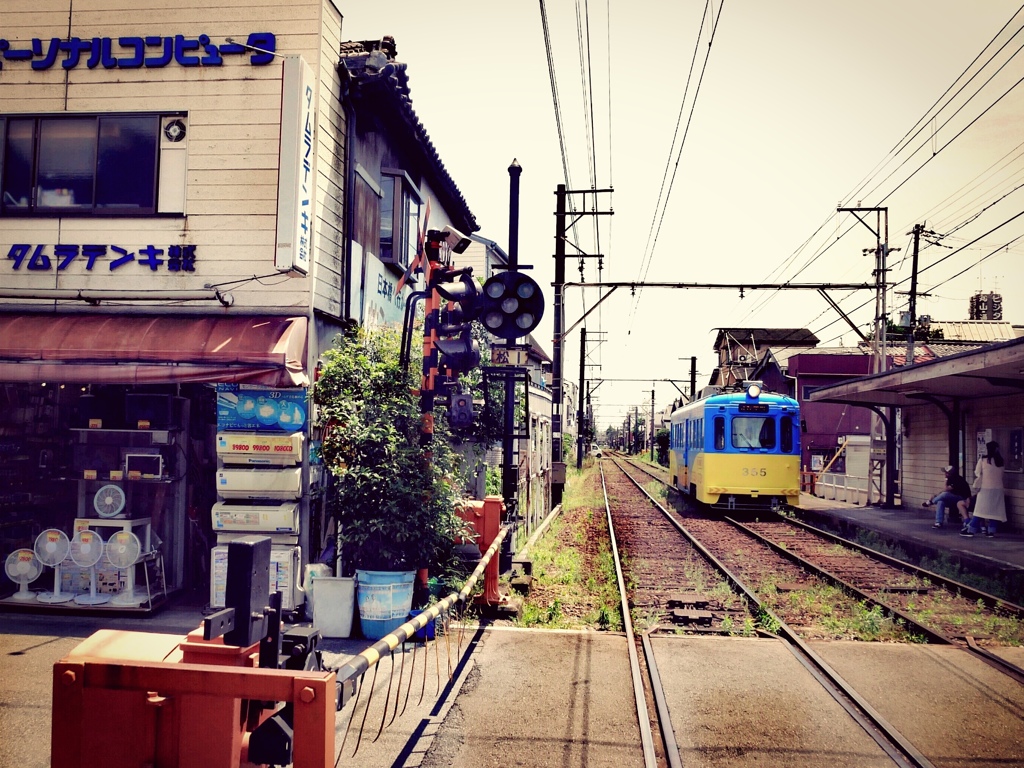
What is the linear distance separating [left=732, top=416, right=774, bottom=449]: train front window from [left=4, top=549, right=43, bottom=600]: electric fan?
15.0 metres

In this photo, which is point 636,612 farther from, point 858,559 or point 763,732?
point 858,559

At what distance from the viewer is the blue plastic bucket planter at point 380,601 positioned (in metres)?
7.28

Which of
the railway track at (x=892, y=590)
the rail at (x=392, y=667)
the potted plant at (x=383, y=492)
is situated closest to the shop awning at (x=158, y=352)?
the potted plant at (x=383, y=492)

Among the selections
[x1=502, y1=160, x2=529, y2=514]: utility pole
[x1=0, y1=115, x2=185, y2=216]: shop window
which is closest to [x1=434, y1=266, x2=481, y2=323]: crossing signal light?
[x1=502, y1=160, x2=529, y2=514]: utility pole

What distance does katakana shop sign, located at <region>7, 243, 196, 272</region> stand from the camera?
8.66 meters

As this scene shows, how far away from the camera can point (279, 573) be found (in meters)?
8.12

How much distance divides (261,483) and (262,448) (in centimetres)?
40

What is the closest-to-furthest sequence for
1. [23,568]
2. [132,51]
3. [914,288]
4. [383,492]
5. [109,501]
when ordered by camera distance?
1. [383,492]
2. [23,568]
3. [109,501]
4. [132,51]
5. [914,288]

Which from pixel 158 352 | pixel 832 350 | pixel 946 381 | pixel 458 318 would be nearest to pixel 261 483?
pixel 158 352

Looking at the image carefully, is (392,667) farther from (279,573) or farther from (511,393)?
(511,393)

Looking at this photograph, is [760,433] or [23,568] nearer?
[23,568]

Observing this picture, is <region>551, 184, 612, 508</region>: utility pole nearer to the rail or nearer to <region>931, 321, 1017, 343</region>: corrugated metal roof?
the rail

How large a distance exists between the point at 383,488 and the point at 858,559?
30.6 ft

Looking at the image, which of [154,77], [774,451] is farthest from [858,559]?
[154,77]
